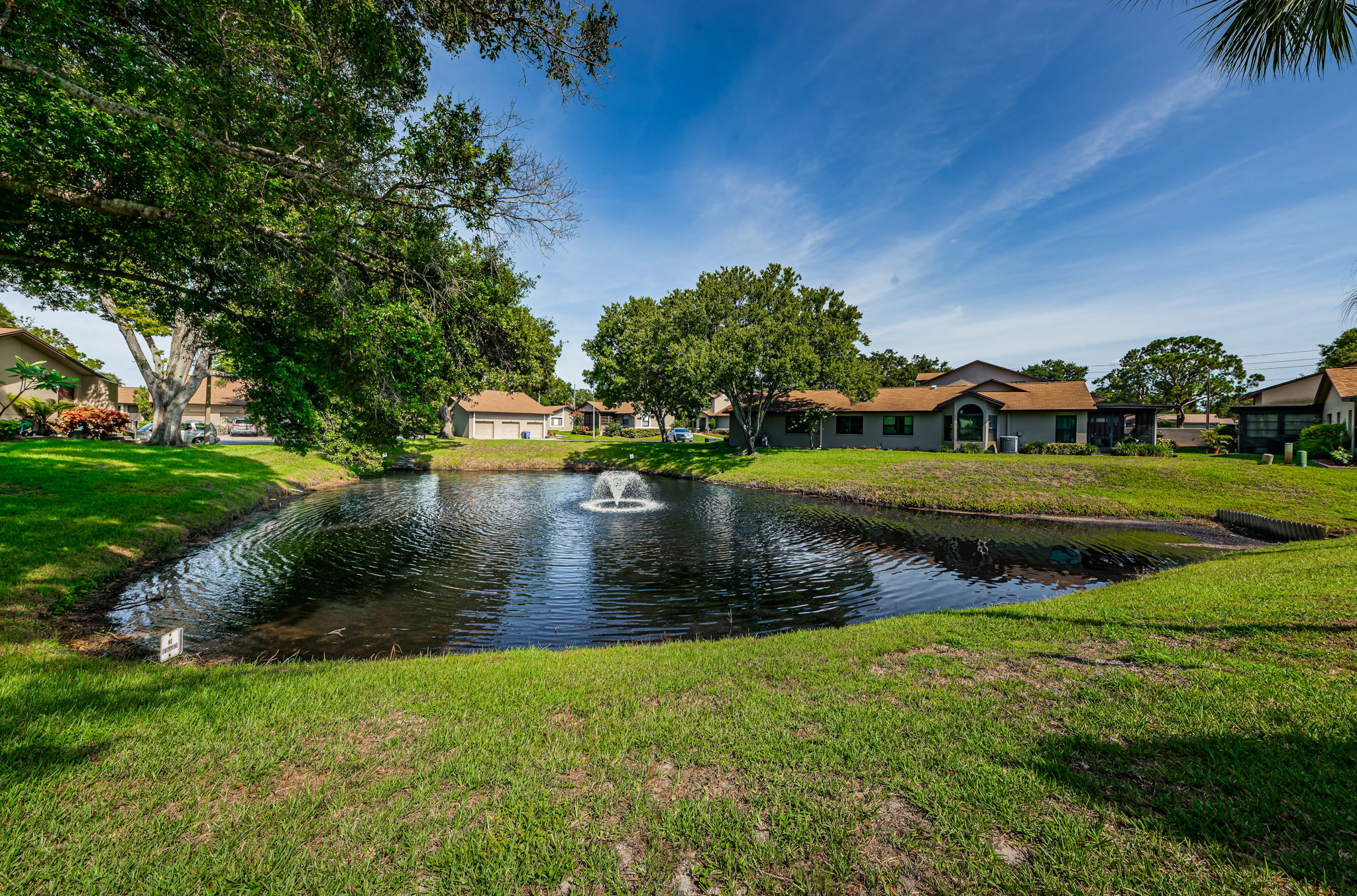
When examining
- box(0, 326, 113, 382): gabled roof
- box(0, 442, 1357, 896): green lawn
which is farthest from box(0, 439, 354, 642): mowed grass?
box(0, 326, 113, 382): gabled roof

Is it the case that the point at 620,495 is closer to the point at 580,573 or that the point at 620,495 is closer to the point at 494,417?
the point at 580,573

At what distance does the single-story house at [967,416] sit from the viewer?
111 feet

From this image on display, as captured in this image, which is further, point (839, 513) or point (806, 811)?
point (839, 513)

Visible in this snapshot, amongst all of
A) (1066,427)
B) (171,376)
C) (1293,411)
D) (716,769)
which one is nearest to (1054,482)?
(1066,427)

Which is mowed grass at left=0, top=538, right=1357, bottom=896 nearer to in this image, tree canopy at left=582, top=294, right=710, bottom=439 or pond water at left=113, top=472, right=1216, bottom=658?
pond water at left=113, top=472, right=1216, bottom=658

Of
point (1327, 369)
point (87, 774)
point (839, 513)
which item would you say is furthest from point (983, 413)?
point (87, 774)

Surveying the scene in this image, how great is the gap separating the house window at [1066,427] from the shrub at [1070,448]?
746 mm

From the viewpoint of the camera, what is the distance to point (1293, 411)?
30.9 meters

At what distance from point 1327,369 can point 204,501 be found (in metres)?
52.1

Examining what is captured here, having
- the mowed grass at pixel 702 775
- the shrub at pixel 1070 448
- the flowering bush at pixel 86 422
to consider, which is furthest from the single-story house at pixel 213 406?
the shrub at pixel 1070 448

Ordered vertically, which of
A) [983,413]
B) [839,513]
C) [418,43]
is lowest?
[839,513]

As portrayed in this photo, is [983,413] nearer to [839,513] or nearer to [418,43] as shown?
[839,513]

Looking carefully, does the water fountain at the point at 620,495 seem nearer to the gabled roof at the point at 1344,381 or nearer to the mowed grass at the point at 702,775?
the mowed grass at the point at 702,775

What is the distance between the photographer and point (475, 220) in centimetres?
860
